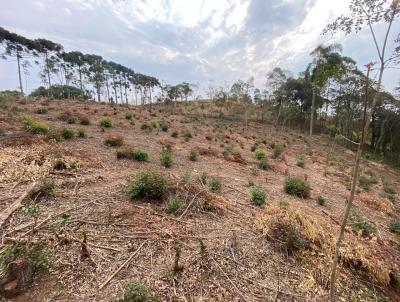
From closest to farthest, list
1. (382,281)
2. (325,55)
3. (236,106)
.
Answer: (382,281) → (325,55) → (236,106)

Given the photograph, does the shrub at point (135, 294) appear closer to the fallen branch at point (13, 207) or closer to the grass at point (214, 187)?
the fallen branch at point (13, 207)

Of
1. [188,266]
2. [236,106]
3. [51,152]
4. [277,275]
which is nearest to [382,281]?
[277,275]

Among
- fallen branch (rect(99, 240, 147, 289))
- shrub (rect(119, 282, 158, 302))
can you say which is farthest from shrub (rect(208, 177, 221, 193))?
shrub (rect(119, 282, 158, 302))

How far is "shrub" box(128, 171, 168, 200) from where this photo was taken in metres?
4.67

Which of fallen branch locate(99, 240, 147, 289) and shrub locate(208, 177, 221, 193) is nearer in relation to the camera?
fallen branch locate(99, 240, 147, 289)

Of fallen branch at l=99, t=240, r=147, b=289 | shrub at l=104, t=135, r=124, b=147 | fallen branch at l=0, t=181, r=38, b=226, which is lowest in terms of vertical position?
fallen branch at l=99, t=240, r=147, b=289

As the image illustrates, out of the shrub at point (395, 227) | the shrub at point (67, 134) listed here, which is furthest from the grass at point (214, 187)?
the shrub at point (67, 134)

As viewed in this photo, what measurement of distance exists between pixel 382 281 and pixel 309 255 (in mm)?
1145

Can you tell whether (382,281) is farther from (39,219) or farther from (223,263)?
(39,219)

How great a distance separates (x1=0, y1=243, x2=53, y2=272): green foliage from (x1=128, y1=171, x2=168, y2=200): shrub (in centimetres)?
202

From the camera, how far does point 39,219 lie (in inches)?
139

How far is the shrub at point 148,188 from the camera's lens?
15.3 feet

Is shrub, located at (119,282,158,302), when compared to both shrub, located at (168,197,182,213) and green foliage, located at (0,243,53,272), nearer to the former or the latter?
green foliage, located at (0,243,53,272)

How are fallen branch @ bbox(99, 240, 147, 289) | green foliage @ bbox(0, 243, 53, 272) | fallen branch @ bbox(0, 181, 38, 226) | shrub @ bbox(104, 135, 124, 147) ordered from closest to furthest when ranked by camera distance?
green foliage @ bbox(0, 243, 53, 272) < fallen branch @ bbox(99, 240, 147, 289) < fallen branch @ bbox(0, 181, 38, 226) < shrub @ bbox(104, 135, 124, 147)
